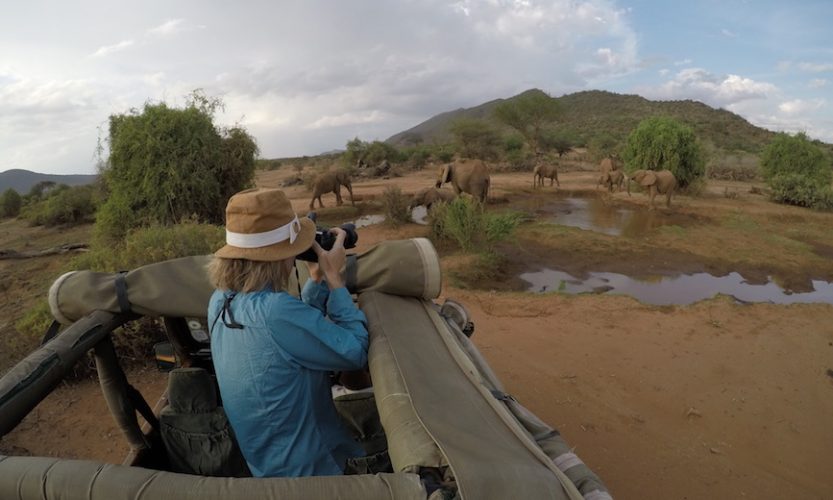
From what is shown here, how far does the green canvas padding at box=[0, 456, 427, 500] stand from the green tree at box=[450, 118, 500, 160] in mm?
28903

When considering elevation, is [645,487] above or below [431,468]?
below

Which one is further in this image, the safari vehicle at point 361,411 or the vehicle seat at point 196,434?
the vehicle seat at point 196,434

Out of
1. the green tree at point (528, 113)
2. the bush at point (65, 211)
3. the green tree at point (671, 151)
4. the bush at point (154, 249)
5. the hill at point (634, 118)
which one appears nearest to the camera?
the bush at point (154, 249)

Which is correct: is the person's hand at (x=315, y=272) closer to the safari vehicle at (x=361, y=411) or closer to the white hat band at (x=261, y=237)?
the safari vehicle at (x=361, y=411)

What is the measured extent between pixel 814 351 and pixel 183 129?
10.7 m

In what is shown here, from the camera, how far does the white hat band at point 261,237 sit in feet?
5.85

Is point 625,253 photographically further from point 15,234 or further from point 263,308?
point 15,234

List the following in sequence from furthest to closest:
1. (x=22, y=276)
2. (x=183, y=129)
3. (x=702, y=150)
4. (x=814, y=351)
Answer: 1. (x=702, y=150)
2. (x=183, y=129)
3. (x=22, y=276)
4. (x=814, y=351)

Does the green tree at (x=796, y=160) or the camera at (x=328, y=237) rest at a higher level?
the green tree at (x=796, y=160)

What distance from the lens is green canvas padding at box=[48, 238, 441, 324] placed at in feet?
6.81

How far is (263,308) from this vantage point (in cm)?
166

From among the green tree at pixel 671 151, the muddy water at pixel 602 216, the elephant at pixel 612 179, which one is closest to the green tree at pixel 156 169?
the muddy water at pixel 602 216

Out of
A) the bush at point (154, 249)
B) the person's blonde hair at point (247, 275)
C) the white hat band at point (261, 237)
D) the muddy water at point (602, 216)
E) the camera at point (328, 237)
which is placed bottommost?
the muddy water at point (602, 216)

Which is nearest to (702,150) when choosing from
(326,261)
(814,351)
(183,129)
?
(814,351)
